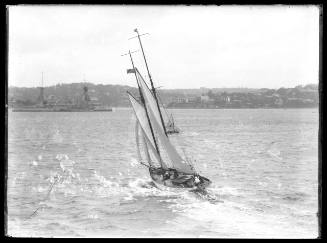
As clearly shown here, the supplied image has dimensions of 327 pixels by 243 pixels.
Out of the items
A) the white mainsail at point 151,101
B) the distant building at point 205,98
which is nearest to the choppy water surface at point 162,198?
the white mainsail at point 151,101

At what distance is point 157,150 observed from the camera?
14828 millimetres

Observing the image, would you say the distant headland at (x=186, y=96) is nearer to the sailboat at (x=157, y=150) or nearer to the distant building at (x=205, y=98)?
the distant building at (x=205, y=98)

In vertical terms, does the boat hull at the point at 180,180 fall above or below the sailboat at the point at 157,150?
below

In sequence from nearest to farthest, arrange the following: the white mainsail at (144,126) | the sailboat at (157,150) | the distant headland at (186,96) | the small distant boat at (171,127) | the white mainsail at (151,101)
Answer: the distant headland at (186,96) < the sailboat at (157,150) < the white mainsail at (151,101) < the small distant boat at (171,127) < the white mainsail at (144,126)

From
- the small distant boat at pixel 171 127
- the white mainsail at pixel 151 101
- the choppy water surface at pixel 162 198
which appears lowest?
the choppy water surface at pixel 162 198

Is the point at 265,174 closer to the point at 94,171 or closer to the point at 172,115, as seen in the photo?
the point at 172,115

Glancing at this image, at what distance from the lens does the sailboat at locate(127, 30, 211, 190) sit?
13852 mm

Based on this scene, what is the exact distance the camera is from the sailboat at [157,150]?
13.9 m

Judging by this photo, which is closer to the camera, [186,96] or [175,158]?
[186,96]

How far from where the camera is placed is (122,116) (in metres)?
18.5

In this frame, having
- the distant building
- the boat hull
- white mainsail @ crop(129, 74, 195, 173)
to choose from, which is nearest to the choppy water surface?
the boat hull

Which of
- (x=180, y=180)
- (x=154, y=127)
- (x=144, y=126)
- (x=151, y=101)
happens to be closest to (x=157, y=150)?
(x=154, y=127)

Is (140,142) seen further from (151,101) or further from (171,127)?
(151,101)

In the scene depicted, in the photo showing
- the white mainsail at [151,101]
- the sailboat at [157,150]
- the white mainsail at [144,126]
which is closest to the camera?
the sailboat at [157,150]
